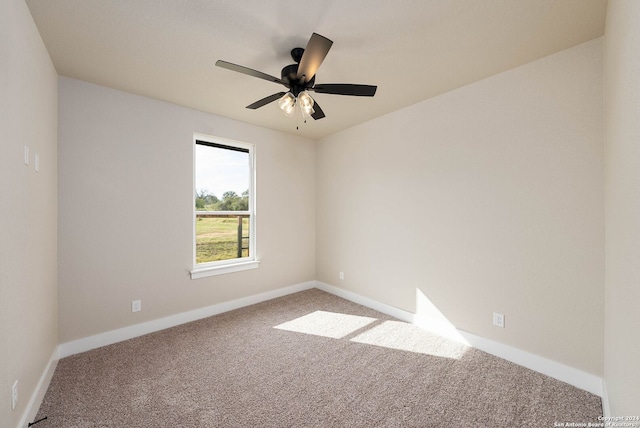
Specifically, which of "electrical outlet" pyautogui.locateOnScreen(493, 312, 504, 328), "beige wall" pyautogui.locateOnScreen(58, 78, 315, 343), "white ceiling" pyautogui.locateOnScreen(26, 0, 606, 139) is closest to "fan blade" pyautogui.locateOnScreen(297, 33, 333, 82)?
"white ceiling" pyautogui.locateOnScreen(26, 0, 606, 139)

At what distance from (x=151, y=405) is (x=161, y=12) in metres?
2.60

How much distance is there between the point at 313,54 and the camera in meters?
1.68

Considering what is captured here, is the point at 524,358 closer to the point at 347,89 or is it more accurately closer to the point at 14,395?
the point at 347,89

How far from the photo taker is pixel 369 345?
2670mm

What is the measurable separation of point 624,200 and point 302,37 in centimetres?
209

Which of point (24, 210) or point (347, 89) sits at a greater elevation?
point (347, 89)

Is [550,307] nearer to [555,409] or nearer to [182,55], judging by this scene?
[555,409]

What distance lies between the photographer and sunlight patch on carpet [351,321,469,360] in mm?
2555

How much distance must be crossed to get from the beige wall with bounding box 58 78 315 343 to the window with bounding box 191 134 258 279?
6.0 inches

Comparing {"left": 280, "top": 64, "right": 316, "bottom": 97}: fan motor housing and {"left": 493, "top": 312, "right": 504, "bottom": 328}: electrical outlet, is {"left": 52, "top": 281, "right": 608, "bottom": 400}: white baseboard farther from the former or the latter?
{"left": 280, "top": 64, "right": 316, "bottom": 97}: fan motor housing

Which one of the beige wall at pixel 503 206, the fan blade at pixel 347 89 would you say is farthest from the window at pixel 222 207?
the fan blade at pixel 347 89

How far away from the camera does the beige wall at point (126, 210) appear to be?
2523 millimetres

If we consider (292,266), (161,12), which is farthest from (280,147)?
(161,12)

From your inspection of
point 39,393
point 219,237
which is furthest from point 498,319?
point 39,393
